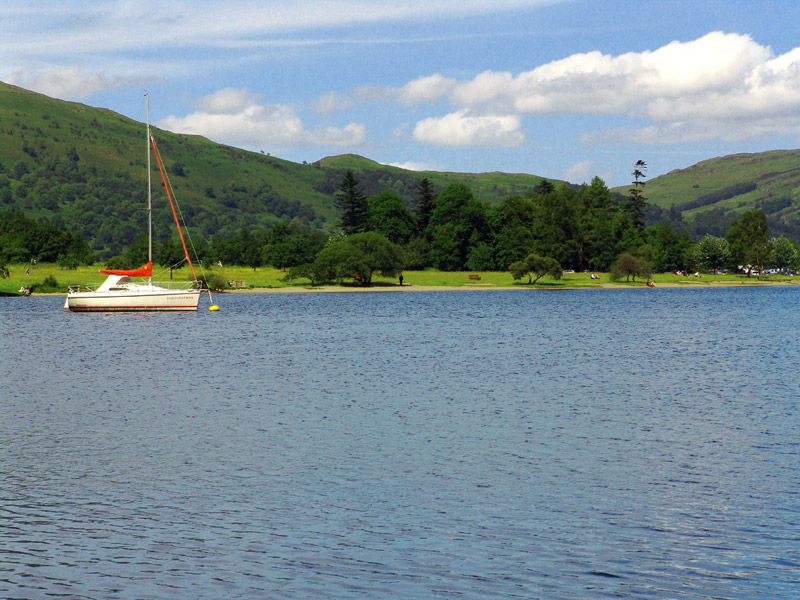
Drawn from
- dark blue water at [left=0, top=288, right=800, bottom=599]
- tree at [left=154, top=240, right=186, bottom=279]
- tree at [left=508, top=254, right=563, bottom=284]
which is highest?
tree at [left=154, top=240, right=186, bottom=279]

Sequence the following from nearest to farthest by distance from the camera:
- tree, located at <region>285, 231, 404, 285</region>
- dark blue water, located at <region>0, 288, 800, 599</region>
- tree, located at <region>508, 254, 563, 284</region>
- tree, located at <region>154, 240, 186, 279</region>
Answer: dark blue water, located at <region>0, 288, 800, 599</region>
tree, located at <region>285, 231, 404, 285</region>
tree, located at <region>154, 240, 186, 279</region>
tree, located at <region>508, 254, 563, 284</region>

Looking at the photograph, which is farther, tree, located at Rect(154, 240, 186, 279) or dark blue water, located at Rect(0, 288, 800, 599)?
tree, located at Rect(154, 240, 186, 279)

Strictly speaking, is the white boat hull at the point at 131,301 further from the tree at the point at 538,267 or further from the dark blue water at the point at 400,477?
the tree at the point at 538,267

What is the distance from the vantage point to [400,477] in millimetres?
26266

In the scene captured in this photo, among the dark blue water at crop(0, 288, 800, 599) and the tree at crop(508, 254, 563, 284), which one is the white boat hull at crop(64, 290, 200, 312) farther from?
the tree at crop(508, 254, 563, 284)

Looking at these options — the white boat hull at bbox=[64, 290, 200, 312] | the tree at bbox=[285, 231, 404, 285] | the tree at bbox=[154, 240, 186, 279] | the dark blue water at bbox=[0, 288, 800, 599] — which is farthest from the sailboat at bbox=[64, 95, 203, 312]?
the tree at bbox=[154, 240, 186, 279]

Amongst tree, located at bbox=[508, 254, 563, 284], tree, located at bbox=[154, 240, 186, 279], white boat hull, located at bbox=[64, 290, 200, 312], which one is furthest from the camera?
tree, located at bbox=[508, 254, 563, 284]

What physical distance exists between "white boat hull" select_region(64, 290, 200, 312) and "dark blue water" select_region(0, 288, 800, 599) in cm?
4507

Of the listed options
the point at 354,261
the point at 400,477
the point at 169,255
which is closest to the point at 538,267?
the point at 354,261

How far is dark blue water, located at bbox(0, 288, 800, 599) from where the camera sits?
17.9m

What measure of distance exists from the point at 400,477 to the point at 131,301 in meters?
88.0

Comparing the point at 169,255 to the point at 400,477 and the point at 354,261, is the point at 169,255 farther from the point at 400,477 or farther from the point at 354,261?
the point at 400,477

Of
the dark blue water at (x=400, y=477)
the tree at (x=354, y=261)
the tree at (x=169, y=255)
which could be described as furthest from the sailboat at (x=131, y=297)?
the tree at (x=169, y=255)

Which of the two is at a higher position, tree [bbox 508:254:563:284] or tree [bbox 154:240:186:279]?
tree [bbox 154:240:186:279]
